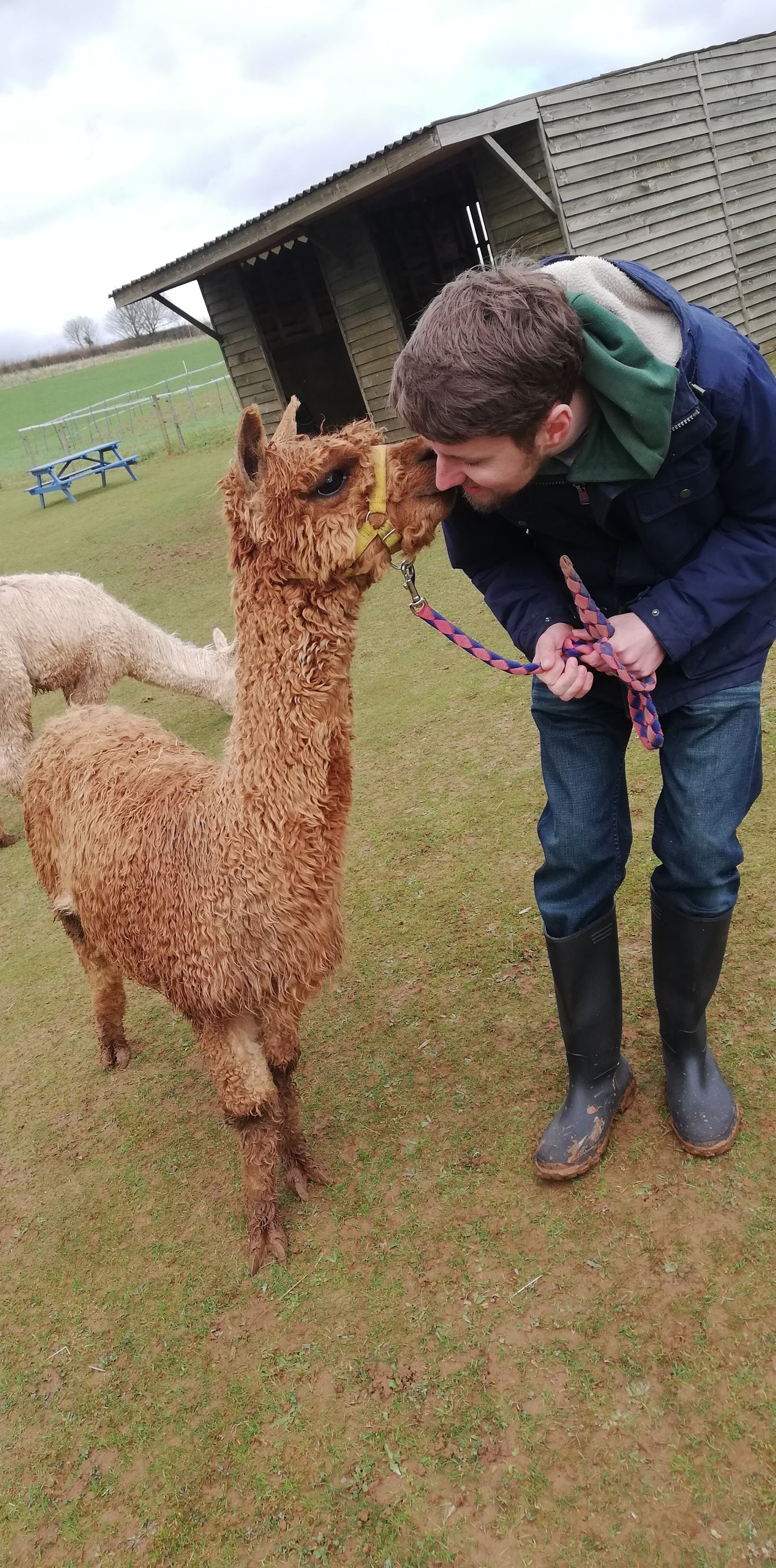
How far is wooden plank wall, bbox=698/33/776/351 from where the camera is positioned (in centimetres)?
1123

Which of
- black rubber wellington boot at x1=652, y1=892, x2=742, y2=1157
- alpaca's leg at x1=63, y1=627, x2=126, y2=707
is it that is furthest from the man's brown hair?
alpaca's leg at x1=63, y1=627, x2=126, y2=707

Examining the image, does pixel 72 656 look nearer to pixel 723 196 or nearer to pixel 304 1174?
pixel 304 1174

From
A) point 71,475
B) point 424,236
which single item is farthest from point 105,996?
point 71,475

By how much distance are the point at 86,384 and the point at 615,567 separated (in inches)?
2024

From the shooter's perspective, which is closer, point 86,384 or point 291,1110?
point 291,1110

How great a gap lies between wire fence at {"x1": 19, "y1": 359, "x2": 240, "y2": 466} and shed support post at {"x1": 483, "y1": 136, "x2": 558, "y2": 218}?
516 inches

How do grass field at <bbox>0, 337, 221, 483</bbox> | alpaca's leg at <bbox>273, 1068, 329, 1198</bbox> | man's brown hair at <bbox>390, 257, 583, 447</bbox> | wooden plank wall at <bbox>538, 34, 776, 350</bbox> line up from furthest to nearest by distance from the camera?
grass field at <bbox>0, 337, 221, 483</bbox>, wooden plank wall at <bbox>538, 34, 776, 350</bbox>, alpaca's leg at <bbox>273, 1068, 329, 1198</bbox>, man's brown hair at <bbox>390, 257, 583, 447</bbox>

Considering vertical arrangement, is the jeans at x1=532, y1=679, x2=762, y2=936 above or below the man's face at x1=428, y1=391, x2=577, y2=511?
below

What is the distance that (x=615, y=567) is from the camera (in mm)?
1929

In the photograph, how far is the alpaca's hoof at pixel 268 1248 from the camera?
244 centimetres

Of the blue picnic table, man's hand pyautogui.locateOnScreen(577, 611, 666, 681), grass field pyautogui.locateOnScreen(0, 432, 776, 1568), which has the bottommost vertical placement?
grass field pyautogui.locateOnScreen(0, 432, 776, 1568)

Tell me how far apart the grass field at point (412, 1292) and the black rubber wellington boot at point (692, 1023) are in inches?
2.9

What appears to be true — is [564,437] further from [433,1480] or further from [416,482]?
[433,1480]

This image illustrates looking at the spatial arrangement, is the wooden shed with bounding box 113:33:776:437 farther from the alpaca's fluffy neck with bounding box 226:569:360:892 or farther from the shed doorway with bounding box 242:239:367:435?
the alpaca's fluffy neck with bounding box 226:569:360:892
